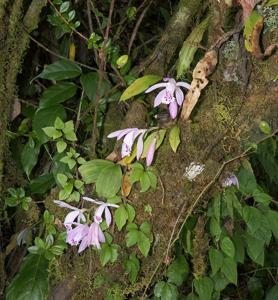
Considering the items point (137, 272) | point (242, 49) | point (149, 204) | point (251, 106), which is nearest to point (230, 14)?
point (242, 49)

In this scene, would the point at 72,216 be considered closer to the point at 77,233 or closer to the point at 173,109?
the point at 77,233

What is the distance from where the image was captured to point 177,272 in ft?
3.86

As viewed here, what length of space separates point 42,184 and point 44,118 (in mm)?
204

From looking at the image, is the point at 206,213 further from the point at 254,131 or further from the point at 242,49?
the point at 242,49

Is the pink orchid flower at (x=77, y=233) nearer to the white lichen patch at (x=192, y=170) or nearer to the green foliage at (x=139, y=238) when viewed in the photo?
the green foliage at (x=139, y=238)

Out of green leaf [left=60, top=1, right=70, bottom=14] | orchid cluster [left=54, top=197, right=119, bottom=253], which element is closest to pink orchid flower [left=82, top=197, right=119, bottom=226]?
orchid cluster [left=54, top=197, right=119, bottom=253]

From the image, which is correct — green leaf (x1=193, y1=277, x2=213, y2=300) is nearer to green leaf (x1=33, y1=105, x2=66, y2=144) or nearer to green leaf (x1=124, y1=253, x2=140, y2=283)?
green leaf (x1=124, y1=253, x2=140, y2=283)

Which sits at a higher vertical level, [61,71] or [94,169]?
[61,71]

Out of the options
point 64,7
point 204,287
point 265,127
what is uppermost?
point 64,7

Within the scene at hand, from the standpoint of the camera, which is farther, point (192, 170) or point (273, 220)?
point (273, 220)

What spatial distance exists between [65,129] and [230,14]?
47cm

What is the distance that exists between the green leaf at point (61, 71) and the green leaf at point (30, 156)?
0.21 meters

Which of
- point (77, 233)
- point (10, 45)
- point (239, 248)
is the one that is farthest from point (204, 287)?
point (10, 45)

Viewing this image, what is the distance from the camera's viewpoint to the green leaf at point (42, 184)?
1.33 m
